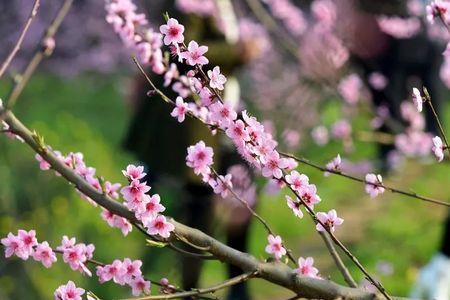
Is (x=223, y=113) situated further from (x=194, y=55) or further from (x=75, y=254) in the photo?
(x=75, y=254)

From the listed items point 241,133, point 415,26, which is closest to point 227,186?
point 241,133

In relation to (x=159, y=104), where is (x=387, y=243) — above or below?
above

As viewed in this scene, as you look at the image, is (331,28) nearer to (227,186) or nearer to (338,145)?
(338,145)

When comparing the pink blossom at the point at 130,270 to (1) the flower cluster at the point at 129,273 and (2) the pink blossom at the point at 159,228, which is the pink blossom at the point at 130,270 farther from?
(2) the pink blossom at the point at 159,228

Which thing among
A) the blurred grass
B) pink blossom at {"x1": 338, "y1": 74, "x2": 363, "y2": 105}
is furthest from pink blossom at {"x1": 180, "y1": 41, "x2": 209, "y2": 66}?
pink blossom at {"x1": 338, "y1": 74, "x2": 363, "y2": 105}

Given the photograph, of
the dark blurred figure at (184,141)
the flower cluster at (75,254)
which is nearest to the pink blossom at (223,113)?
the flower cluster at (75,254)
